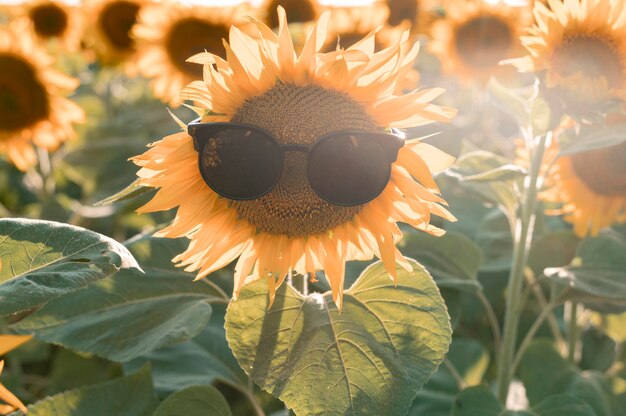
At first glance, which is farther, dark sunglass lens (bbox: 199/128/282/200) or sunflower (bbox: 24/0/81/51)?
sunflower (bbox: 24/0/81/51)

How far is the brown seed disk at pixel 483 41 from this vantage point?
389 centimetres

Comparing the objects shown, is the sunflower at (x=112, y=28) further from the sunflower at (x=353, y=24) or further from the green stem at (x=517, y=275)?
the green stem at (x=517, y=275)

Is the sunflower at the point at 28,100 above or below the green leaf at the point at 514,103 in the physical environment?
below

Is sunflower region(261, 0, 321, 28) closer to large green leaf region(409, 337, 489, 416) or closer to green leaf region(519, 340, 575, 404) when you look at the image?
large green leaf region(409, 337, 489, 416)

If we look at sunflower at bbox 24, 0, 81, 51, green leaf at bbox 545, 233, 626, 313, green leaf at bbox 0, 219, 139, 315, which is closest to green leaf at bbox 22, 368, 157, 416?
green leaf at bbox 0, 219, 139, 315

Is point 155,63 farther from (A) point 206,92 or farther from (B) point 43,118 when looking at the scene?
(A) point 206,92

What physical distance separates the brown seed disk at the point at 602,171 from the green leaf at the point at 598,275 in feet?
1.11

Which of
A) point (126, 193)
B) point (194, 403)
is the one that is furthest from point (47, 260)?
point (194, 403)

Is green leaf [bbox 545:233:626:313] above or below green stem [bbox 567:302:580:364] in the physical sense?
above

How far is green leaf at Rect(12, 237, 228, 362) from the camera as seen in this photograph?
1.43 metres

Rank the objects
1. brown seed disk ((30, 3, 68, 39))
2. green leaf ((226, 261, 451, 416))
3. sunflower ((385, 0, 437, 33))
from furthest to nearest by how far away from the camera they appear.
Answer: brown seed disk ((30, 3, 68, 39))
sunflower ((385, 0, 437, 33))
green leaf ((226, 261, 451, 416))

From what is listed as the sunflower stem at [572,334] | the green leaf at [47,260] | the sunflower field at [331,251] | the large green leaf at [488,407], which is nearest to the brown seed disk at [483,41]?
the sunflower field at [331,251]

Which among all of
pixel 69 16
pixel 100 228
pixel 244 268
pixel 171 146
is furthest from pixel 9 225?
pixel 69 16

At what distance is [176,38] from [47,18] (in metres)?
1.38
